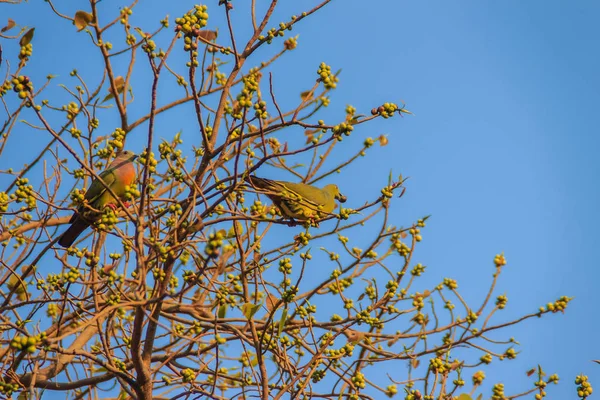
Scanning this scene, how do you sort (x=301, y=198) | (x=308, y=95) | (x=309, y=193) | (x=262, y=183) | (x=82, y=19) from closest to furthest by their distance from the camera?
(x=308, y=95), (x=301, y=198), (x=262, y=183), (x=82, y=19), (x=309, y=193)

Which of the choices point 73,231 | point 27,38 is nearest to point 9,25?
point 27,38

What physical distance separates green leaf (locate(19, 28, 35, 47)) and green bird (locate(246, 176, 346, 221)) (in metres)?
2.12

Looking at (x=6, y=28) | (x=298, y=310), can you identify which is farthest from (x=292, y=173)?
(x=6, y=28)

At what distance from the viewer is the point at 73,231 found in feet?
15.6

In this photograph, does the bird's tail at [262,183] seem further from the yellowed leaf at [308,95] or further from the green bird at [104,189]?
the green bird at [104,189]

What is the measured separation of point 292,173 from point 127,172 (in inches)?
49.0

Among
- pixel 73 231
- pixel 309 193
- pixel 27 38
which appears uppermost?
pixel 27 38

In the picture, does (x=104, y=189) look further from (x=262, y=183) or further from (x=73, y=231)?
(x=262, y=183)

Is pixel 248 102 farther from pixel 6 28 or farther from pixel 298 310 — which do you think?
pixel 6 28

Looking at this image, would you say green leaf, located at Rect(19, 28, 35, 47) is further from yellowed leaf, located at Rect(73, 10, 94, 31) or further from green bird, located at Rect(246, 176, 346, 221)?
green bird, located at Rect(246, 176, 346, 221)

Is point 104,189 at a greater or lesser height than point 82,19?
lesser

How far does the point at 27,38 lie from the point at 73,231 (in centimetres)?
147

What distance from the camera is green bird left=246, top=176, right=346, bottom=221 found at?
4070 mm

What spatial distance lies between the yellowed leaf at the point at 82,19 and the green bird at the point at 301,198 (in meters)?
1.70
